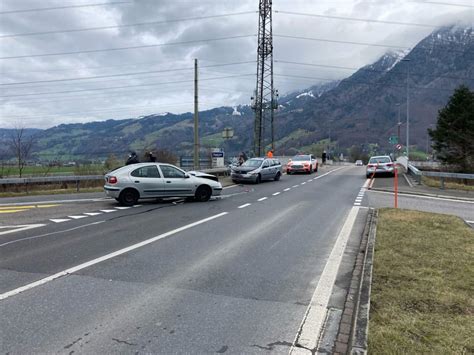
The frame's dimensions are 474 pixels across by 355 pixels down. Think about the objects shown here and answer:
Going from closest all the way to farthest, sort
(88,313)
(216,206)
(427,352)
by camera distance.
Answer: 1. (427,352)
2. (88,313)
3. (216,206)

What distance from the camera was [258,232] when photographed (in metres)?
9.73

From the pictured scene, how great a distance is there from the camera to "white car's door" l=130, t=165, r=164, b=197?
49.9 feet

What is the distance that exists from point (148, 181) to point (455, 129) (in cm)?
4895

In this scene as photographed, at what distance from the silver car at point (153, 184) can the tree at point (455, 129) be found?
116ft

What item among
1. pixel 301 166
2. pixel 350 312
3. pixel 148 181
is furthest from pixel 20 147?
pixel 350 312

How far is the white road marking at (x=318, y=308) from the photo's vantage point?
4.07m

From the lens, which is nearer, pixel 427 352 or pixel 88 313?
pixel 427 352

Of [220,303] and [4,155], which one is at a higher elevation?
[4,155]

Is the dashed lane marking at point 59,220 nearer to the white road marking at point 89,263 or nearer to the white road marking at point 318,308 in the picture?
the white road marking at point 89,263

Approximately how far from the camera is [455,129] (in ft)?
174

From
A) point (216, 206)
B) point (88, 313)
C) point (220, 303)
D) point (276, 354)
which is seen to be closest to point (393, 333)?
point (276, 354)

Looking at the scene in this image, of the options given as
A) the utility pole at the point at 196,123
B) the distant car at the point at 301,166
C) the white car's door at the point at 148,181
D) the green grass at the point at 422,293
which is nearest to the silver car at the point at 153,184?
the white car's door at the point at 148,181

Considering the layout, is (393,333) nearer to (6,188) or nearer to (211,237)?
(211,237)

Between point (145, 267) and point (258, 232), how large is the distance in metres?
3.69
